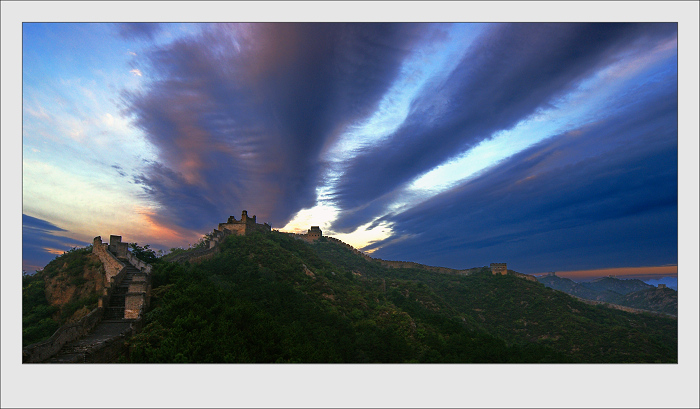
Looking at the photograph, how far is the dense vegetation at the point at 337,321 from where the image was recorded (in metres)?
10.2

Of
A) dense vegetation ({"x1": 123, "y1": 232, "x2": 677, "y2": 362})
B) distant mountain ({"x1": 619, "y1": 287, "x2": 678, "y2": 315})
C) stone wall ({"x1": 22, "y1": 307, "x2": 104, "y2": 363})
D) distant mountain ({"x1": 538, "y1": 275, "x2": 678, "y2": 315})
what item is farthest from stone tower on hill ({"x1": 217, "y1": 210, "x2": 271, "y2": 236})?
distant mountain ({"x1": 619, "y1": 287, "x2": 678, "y2": 315})

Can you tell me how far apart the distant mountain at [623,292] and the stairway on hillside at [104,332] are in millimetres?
72320

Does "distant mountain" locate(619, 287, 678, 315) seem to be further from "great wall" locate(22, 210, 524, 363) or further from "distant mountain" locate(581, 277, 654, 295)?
"great wall" locate(22, 210, 524, 363)

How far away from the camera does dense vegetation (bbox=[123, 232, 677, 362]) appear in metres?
10.2

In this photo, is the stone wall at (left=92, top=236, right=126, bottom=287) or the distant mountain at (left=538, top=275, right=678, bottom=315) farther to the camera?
the distant mountain at (left=538, top=275, right=678, bottom=315)

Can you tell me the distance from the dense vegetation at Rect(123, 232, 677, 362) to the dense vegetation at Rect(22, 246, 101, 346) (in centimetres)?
453

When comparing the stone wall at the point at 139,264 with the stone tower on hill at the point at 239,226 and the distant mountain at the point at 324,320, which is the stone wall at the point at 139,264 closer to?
the distant mountain at the point at 324,320

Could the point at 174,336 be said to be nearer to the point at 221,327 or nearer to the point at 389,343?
the point at 221,327

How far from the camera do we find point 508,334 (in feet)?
126

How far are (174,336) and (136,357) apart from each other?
3.43 ft

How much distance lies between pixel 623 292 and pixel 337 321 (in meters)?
97.1

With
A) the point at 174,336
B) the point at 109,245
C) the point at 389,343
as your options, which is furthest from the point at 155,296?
the point at 389,343

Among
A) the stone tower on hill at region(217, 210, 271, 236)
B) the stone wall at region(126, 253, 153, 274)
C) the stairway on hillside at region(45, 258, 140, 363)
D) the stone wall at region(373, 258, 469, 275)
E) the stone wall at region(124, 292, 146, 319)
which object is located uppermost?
the stone tower on hill at region(217, 210, 271, 236)

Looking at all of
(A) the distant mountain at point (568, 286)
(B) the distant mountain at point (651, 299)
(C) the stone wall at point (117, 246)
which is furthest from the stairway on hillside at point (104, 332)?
(A) the distant mountain at point (568, 286)
